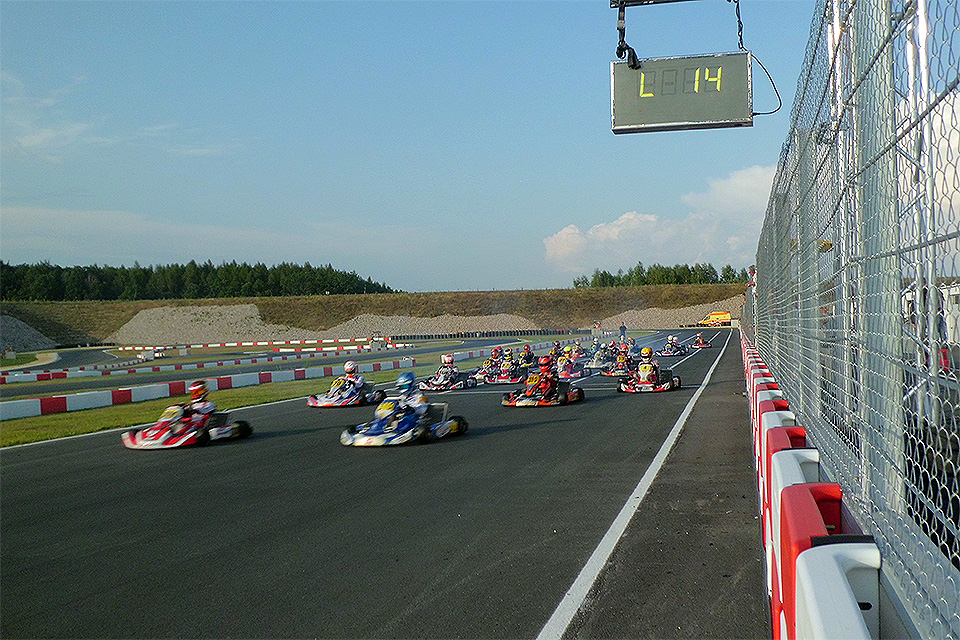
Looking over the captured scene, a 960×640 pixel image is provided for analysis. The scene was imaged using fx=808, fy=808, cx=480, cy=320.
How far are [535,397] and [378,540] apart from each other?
944 centimetres

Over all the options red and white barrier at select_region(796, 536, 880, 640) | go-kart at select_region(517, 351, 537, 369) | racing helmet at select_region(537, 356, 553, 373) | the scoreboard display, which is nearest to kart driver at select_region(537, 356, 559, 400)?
racing helmet at select_region(537, 356, 553, 373)

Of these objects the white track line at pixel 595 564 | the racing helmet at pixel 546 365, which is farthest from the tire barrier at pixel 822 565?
the racing helmet at pixel 546 365

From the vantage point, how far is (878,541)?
7.30 ft

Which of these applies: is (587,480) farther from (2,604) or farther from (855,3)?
(855,3)

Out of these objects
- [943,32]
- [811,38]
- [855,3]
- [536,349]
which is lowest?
[536,349]

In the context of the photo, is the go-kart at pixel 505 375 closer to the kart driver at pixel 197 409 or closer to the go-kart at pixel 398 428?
the go-kart at pixel 398 428

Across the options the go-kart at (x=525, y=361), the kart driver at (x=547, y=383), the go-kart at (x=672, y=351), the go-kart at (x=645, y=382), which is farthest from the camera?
the go-kart at (x=672, y=351)

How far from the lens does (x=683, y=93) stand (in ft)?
36.9

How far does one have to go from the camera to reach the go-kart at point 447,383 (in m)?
19.8

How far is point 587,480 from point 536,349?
1154 inches

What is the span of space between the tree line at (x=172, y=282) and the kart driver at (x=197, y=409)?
341ft

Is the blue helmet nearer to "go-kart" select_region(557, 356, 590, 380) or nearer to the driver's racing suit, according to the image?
the driver's racing suit

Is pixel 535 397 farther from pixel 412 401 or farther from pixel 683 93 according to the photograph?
pixel 683 93

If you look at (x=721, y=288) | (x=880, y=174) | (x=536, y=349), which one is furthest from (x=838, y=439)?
(x=721, y=288)
